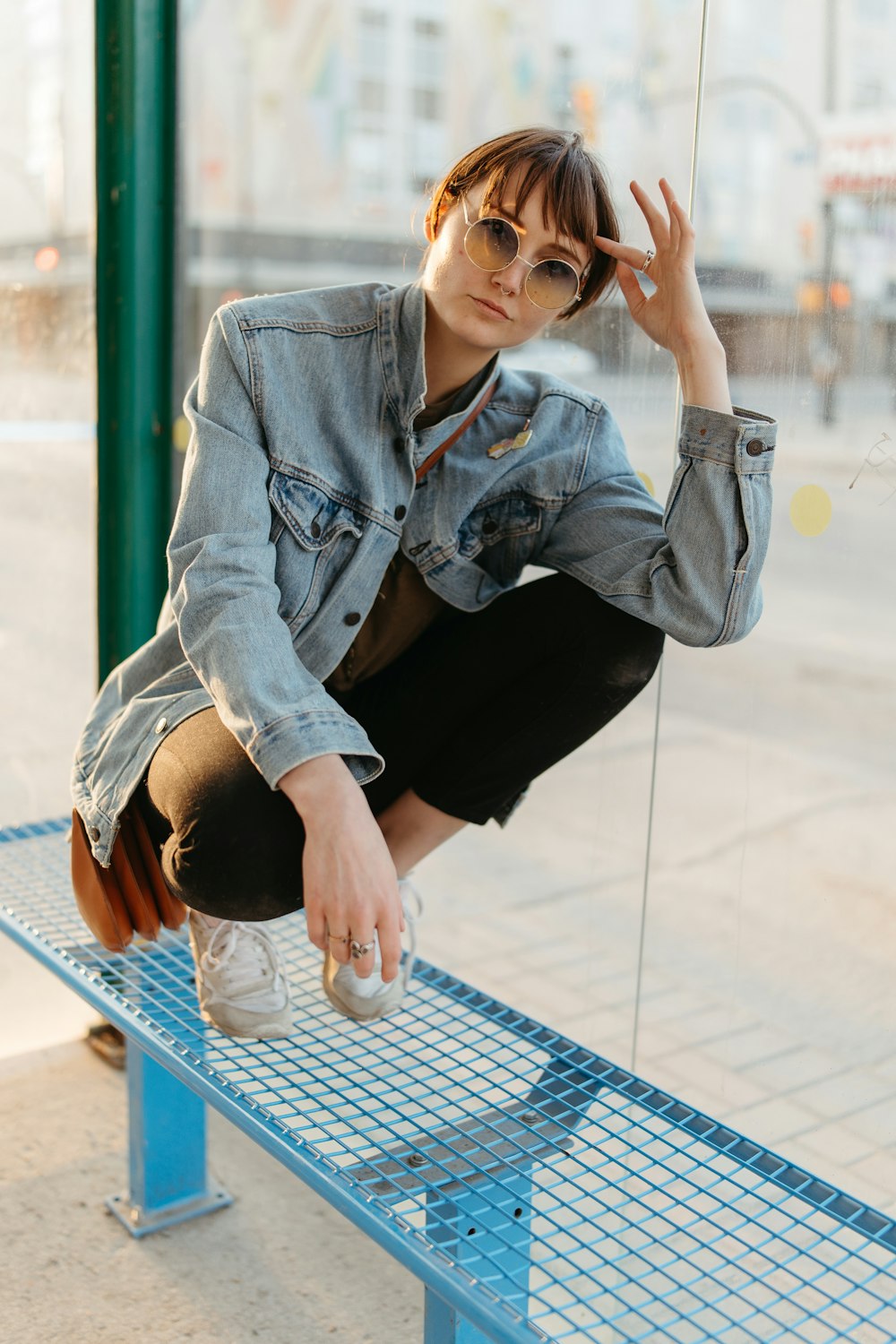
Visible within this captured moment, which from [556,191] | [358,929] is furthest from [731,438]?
[358,929]

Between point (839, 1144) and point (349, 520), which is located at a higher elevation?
point (349, 520)

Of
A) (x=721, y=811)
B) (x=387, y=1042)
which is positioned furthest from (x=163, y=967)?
(x=721, y=811)

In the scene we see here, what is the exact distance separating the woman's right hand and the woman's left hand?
65 cm

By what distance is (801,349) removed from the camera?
5.71 feet

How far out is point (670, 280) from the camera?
5.35ft

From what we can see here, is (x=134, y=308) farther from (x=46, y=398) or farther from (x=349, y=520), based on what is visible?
(x=349, y=520)

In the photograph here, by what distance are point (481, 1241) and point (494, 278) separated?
1.01 meters

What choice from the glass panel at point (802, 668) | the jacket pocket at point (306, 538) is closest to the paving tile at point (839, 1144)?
the glass panel at point (802, 668)

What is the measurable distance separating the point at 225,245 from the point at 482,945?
1.35 meters

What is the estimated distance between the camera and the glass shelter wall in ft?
5.56

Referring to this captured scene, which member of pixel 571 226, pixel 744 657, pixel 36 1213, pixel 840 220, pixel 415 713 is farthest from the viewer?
pixel 36 1213

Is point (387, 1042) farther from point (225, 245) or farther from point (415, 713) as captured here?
point (225, 245)

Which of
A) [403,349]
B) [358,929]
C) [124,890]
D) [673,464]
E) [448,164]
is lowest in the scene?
[124,890]

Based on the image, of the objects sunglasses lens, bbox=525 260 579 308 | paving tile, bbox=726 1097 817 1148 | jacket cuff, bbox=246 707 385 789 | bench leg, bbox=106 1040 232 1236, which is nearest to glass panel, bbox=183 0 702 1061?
paving tile, bbox=726 1097 817 1148
